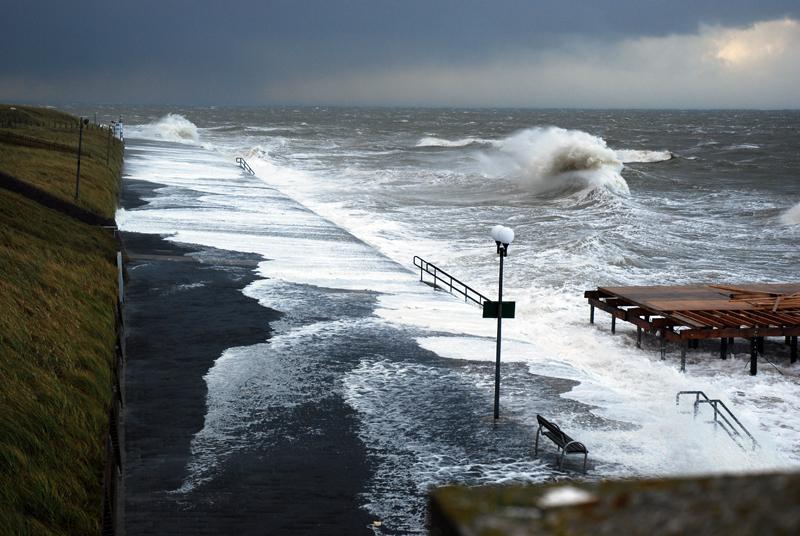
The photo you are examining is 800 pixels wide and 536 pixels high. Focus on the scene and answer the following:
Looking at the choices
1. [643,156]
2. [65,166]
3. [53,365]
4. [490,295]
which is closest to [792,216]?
[490,295]

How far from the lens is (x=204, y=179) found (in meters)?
61.2

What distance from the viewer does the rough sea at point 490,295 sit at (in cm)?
1497

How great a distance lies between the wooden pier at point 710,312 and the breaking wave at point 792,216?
25.9 meters

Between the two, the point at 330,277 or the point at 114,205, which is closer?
the point at 330,277

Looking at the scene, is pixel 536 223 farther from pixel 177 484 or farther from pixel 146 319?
pixel 177 484

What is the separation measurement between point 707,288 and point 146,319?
50.6 feet

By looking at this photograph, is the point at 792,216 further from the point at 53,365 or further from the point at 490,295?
the point at 53,365

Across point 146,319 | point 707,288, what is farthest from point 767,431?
point 146,319

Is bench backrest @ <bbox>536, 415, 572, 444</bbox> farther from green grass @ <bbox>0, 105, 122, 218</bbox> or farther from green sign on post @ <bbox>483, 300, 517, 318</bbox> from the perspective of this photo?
green grass @ <bbox>0, 105, 122, 218</bbox>

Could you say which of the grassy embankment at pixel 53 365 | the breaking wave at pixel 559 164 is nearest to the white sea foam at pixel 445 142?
the breaking wave at pixel 559 164

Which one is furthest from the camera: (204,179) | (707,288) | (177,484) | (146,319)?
(204,179)

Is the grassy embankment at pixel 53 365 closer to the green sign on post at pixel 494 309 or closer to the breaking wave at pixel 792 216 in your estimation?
the green sign on post at pixel 494 309

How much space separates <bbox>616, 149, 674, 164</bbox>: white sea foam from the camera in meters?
103

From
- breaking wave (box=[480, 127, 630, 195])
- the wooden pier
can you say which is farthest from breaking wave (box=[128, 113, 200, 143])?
the wooden pier
